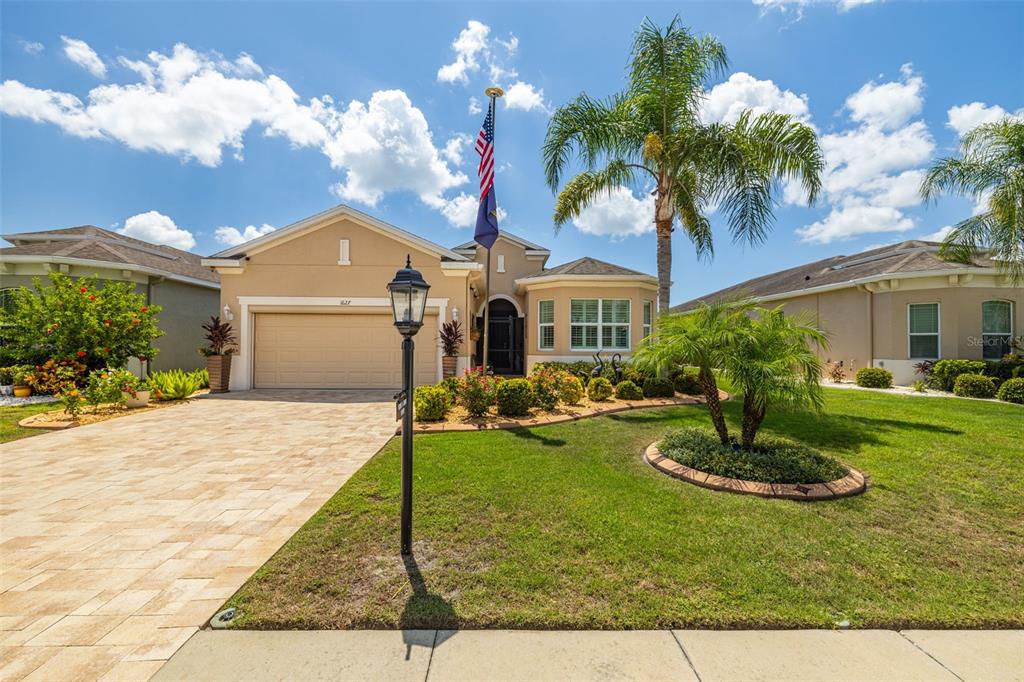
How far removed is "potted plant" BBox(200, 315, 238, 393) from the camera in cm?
1181

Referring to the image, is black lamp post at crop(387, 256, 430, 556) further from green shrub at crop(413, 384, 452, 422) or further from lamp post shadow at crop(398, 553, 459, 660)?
green shrub at crop(413, 384, 452, 422)

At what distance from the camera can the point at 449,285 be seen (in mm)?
12555

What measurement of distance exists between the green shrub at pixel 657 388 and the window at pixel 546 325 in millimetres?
4159

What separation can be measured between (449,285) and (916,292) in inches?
617

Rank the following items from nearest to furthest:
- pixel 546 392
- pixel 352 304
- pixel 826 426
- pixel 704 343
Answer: pixel 704 343 → pixel 826 426 → pixel 546 392 → pixel 352 304

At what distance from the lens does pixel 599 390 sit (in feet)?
31.3

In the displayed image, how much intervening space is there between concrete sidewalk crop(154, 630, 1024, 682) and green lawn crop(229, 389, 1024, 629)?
0.10m

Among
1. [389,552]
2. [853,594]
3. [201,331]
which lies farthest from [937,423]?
[201,331]

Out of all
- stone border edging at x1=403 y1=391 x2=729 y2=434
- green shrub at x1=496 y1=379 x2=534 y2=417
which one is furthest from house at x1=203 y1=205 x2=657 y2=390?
green shrub at x1=496 y1=379 x2=534 y2=417

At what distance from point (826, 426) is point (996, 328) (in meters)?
12.1

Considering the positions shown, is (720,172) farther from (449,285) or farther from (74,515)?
(74,515)

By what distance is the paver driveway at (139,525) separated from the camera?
8.06 ft

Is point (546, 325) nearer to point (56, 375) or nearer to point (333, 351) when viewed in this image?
point (333, 351)

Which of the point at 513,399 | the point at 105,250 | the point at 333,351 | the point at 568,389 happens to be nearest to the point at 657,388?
the point at 568,389
